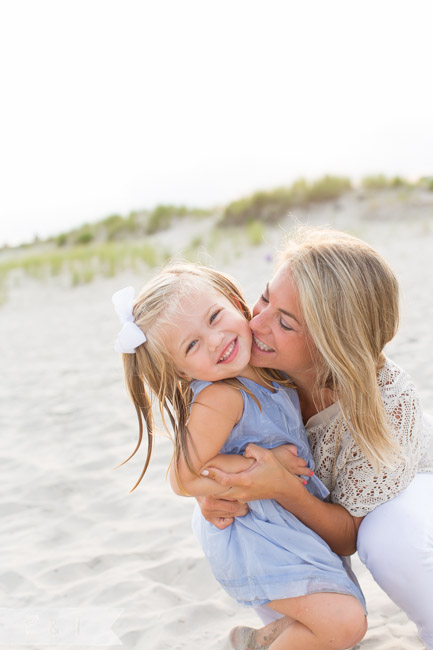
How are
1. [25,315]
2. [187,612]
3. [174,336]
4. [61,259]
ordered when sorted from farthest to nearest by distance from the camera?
1. [61,259]
2. [25,315]
3. [187,612]
4. [174,336]

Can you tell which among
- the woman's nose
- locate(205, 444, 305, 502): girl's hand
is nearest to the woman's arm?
locate(205, 444, 305, 502): girl's hand

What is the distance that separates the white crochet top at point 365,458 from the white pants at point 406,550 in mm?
47

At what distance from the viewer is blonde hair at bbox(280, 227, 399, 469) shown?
192cm

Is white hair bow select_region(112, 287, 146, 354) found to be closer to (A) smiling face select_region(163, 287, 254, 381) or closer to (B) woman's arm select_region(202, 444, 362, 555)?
(A) smiling face select_region(163, 287, 254, 381)

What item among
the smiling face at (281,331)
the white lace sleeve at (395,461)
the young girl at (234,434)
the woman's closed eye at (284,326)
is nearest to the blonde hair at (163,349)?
the young girl at (234,434)

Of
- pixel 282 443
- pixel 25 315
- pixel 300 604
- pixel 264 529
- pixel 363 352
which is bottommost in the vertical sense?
pixel 25 315

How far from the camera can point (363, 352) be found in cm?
195

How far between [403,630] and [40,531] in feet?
5.49

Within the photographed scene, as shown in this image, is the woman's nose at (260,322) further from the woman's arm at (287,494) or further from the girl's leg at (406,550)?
the girl's leg at (406,550)

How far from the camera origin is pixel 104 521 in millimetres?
3141

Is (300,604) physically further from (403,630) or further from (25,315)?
(25,315)

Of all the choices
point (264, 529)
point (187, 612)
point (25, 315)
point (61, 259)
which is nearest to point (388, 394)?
point (264, 529)

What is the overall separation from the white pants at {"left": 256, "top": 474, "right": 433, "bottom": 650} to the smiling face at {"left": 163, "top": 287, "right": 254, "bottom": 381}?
0.63 meters

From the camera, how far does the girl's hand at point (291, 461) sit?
2.08m
